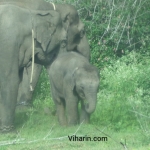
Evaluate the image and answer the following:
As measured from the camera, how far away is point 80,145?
355 inches

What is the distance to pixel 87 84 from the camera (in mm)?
10336

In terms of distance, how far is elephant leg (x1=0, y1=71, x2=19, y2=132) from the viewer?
1025 centimetres

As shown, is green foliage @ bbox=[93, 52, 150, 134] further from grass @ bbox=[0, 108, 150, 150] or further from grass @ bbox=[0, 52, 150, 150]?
grass @ bbox=[0, 108, 150, 150]

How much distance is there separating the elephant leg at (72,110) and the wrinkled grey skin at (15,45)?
830 millimetres

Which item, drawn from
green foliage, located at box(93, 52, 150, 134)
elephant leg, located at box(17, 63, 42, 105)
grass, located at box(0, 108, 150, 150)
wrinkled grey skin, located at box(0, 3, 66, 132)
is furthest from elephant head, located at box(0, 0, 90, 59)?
elephant leg, located at box(17, 63, 42, 105)

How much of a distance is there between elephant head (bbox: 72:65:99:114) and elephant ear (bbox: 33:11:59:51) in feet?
2.28

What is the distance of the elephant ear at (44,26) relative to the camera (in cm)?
1050

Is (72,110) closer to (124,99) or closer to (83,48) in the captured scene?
(124,99)

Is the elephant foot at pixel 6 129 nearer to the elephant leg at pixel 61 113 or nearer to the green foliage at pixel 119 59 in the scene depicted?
the elephant leg at pixel 61 113

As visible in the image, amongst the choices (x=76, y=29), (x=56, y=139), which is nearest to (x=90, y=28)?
(x=76, y=29)

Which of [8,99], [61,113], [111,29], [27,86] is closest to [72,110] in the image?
[61,113]

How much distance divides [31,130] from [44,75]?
4454 millimetres

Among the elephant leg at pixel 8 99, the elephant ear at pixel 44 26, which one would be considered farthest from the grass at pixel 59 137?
the elephant ear at pixel 44 26

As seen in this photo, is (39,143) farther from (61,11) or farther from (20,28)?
(61,11)
